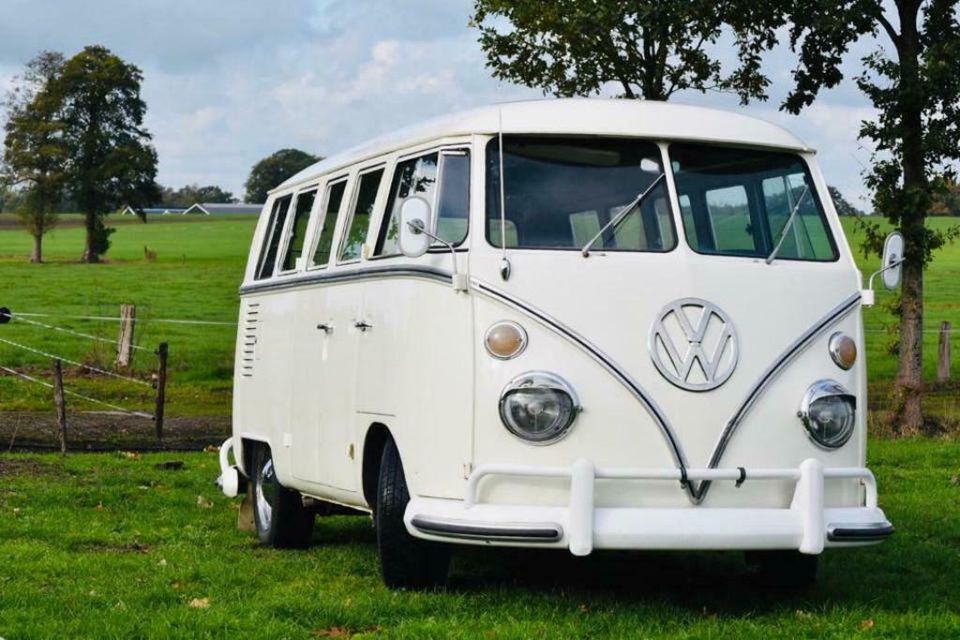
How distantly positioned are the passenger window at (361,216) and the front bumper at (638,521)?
2.30m

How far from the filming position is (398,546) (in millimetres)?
9227

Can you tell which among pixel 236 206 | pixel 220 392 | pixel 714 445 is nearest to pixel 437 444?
pixel 714 445

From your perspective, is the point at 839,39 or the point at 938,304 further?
the point at 938,304

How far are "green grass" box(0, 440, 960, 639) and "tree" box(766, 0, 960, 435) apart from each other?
8380 mm

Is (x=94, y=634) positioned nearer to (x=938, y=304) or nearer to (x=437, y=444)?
(x=437, y=444)

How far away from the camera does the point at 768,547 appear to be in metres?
8.42

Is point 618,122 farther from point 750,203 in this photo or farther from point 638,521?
point 638,521

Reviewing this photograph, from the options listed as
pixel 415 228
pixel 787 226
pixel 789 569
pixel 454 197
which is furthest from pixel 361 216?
pixel 789 569

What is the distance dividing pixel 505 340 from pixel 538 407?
1.18 feet

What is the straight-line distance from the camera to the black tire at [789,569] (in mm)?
9703

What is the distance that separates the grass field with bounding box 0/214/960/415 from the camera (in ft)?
97.8

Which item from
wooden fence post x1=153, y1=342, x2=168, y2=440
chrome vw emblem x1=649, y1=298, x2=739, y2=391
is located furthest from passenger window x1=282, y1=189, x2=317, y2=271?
wooden fence post x1=153, y1=342, x2=168, y2=440

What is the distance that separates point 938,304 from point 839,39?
31.4 metres

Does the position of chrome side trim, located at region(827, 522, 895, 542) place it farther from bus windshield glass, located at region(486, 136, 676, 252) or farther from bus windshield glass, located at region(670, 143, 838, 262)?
bus windshield glass, located at region(486, 136, 676, 252)
